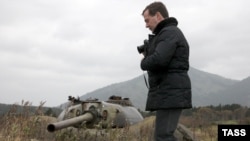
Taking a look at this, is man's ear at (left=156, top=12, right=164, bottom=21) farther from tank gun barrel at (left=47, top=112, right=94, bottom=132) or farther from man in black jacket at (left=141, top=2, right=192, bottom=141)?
tank gun barrel at (left=47, top=112, right=94, bottom=132)

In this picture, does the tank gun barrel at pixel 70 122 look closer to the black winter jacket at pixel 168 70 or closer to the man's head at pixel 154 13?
the black winter jacket at pixel 168 70

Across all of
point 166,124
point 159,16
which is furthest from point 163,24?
point 166,124

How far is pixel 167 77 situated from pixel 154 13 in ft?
2.71

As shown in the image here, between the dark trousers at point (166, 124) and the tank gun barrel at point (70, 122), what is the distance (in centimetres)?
244

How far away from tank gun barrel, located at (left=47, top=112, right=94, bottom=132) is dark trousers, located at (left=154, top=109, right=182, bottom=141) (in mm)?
2439

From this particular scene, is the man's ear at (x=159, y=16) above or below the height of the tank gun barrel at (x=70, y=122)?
above

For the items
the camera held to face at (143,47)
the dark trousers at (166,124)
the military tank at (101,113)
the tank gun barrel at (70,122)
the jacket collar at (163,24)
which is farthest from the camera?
the military tank at (101,113)

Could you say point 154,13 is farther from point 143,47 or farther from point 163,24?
point 143,47

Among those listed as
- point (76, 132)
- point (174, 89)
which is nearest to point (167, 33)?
point (174, 89)

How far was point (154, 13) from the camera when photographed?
5.32 metres

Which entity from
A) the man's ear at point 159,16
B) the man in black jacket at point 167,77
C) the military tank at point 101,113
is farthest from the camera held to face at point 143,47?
the military tank at point 101,113

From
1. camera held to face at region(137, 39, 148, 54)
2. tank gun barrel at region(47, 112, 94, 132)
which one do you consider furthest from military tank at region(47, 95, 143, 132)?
camera held to face at region(137, 39, 148, 54)

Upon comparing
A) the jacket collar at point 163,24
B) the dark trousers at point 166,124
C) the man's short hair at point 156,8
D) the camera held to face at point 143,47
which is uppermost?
the man's short hair at point 156,8

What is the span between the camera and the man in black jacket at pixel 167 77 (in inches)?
196
